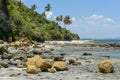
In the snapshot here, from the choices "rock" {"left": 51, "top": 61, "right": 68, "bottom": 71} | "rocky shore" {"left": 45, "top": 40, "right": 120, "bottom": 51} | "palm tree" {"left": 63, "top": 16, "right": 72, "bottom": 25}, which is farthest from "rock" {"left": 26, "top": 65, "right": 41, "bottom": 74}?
"palm tree" {"left": 63, "top": 16, "right": 72, "bottom": 25}

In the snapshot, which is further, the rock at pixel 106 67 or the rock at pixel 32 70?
the rock at pixel 106 67

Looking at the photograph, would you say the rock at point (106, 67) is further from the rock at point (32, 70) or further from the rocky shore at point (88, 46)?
the rocky shore at point (88, 46)

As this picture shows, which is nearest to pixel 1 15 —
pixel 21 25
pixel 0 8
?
pixel 0 8

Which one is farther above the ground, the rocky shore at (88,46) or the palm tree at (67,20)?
the palm tree at (67,20)

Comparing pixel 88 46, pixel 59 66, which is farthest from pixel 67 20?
pixel 59 66

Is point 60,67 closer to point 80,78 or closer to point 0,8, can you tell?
point 80,78

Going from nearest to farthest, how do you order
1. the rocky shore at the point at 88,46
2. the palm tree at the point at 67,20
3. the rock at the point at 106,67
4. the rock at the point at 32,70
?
the rock at the point at 32,70 → the rock at the point at 106,67 → the rocky shore at the point at 88,46 → the palm tree at the point at 67,20

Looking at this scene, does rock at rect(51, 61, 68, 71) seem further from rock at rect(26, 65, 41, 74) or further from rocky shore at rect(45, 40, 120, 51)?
rocky shore at rect(45, 40, 120, 51)

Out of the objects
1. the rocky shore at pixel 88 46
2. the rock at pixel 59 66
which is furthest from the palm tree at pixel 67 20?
the rock at pixel 59 66

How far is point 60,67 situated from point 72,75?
7.51 ft

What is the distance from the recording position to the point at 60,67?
88.9 ft

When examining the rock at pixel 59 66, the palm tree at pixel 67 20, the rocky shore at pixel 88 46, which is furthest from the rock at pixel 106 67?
the palm tree at pixel 67 20

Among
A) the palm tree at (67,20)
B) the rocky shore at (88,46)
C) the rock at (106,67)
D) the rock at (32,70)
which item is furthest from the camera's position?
the palm tree at (67,20)

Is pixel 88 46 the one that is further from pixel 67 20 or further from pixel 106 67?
pixel 67 20
